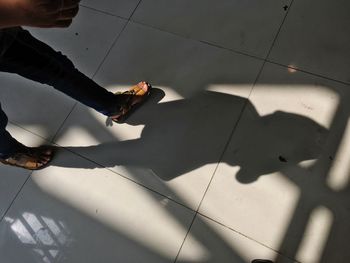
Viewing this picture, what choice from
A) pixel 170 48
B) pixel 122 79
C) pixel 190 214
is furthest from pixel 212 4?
pixel 190 214

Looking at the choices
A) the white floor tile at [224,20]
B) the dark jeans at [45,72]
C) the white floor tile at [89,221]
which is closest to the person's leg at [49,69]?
the dark jeans at [45,72]

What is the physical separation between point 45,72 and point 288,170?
0.89m

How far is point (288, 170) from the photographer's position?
4.23 ft

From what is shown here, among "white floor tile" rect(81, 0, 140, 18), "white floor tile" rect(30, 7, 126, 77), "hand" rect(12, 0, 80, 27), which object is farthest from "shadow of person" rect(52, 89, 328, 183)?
"hand" rect(12, 0, 80, 27)

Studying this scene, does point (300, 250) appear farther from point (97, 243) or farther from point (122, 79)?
point (122, 79)

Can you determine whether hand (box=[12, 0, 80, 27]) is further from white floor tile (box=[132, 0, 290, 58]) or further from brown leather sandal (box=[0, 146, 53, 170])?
white floor tile (box=[132, 0, 290, 58])

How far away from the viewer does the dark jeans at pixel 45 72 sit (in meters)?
1.13

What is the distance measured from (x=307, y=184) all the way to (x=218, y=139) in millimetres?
354

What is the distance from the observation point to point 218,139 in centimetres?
140

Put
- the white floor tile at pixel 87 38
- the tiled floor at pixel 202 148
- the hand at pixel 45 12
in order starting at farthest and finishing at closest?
the white floor tile at pixel 87 38
the tiled floor at pixel 202 148
the hand at pixel 45 12

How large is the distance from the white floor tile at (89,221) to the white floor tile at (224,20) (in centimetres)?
72

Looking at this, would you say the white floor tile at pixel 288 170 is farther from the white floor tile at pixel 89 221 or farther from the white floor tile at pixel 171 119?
the white floor tile at pixel 89 221

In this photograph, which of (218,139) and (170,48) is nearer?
(218,139)

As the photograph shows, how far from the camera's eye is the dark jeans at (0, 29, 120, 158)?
113 cm
